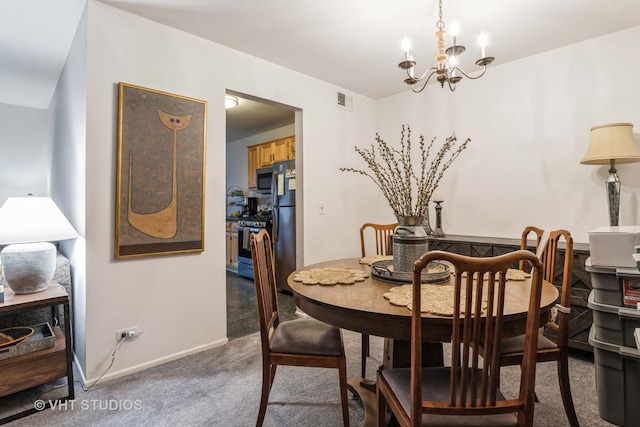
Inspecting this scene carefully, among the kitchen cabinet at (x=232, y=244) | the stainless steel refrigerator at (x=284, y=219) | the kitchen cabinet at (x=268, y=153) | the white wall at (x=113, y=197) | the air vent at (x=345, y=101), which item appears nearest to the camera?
the white wall at (x=113, y=197)

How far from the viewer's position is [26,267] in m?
1.91

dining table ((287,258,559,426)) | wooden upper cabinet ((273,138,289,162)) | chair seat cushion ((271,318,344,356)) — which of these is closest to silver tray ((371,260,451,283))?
dining table ((287,258,559,426))

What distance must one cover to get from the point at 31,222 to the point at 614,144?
12.4 ft

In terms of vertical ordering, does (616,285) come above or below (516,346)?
above

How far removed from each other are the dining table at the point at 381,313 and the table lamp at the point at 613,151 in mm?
1334

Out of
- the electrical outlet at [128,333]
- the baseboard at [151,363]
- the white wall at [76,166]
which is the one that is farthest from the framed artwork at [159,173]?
the baseboard at [151,363]

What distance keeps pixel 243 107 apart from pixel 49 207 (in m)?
2.69

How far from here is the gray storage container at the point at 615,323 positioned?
1.48m

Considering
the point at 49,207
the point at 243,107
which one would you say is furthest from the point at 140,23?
the point at 243,107

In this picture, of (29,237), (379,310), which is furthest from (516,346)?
(29,237)

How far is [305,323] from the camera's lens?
6.07 ft

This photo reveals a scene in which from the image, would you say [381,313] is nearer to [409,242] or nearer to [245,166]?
[409,242]

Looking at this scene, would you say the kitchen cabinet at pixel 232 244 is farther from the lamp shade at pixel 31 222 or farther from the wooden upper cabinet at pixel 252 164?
the lamp shade at pixel 31 222

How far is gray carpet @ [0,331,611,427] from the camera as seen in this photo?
1719mm
